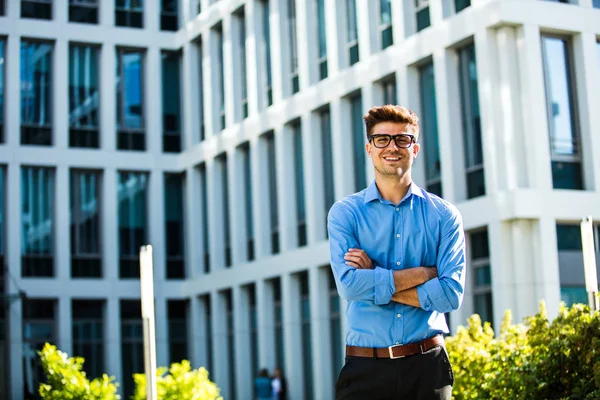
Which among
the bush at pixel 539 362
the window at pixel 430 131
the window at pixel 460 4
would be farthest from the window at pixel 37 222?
the bush at pixel 539 362

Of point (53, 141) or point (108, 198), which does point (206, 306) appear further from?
point (53, 141)

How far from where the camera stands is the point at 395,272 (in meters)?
4.65

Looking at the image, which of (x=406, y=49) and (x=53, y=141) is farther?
(x=53, y=141)

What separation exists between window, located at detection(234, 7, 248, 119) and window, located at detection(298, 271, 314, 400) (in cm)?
584

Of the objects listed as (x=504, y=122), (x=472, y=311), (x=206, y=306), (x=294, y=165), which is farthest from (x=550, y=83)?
(x=206, y=306)

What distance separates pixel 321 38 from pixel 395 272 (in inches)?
1084

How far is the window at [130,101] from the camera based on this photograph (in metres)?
39.1

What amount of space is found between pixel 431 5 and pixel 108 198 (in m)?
15.4

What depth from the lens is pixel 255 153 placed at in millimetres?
34812

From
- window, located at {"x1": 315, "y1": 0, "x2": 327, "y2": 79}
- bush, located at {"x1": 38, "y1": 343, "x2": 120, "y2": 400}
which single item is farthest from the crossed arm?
window, located at {"x1": 315, "y1": 0, "x2": 327, "y2": 79}

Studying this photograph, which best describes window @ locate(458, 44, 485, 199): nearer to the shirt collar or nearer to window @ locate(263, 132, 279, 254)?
window @ locate(263, 132, 279, 254)

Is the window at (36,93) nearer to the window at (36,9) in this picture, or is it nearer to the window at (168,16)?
the window at (36,9)

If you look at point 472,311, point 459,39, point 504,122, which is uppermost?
point 459,39

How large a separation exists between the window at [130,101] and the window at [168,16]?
1225mm
